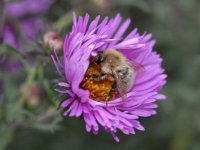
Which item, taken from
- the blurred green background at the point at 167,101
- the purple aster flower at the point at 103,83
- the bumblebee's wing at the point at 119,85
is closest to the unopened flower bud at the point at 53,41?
the purple aster flower at the point at 103,83

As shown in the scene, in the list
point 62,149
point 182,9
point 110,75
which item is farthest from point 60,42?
point 182,9

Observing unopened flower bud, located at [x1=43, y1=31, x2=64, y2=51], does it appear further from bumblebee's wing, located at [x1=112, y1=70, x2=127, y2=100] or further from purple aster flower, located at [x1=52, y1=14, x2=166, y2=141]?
bumblebee's wing, located at [x1=112, y1=70, x2=127, y2=100]

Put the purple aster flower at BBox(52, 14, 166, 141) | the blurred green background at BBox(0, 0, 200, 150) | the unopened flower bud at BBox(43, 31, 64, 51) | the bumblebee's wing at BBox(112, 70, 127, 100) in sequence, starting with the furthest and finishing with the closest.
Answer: the blurred green background at BBox(0, 0, 200, 150)
the unopened flower bud at BBox(43, 31, 64, 51)
the bumblebee's wing at BBox(112, 70, 127, 100)
the purple aster flower at BBox(52, 14, 166, 141)

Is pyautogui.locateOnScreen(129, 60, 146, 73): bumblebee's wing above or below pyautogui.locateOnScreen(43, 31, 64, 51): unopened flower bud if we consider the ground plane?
above

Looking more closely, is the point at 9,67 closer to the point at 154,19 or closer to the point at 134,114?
the point at 134,114

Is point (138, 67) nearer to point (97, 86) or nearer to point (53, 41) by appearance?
point (97, 86)

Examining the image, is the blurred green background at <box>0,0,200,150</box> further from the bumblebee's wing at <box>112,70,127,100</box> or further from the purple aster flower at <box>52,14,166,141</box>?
the bumblebee's wing at <box>112,70,127,100</box>

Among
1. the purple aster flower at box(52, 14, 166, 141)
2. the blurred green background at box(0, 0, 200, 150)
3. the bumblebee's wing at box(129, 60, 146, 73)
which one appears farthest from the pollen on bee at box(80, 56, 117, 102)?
the blurred green background at box(0, 0, 200, 150)

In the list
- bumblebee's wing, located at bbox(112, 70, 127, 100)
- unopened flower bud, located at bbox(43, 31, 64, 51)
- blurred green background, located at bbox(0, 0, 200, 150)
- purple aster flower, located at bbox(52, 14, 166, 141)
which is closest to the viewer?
purple aster flower, located at bbox(52, 14, 166, 141)

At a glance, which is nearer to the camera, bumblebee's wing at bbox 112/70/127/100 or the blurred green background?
bumblebee's wing at bbox 112/70/127/100
